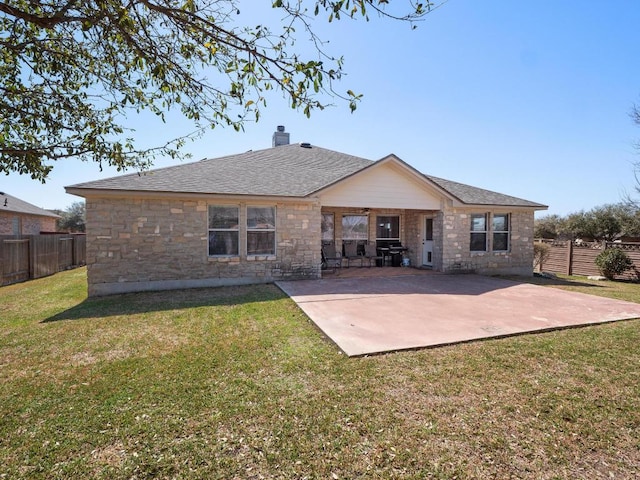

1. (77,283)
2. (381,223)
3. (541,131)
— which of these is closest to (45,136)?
(77,283)

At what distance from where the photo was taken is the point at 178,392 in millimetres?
3496

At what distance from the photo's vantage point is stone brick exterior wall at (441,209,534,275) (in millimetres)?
12062

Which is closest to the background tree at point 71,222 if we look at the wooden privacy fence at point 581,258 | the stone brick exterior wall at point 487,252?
the stone brick exterior wall at point 487,252

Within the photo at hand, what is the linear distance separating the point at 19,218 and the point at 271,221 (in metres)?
22.9

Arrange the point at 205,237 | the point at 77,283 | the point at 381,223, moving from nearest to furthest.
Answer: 1. the point at 205,237
2. the point at 77,283
3. the point at 381,223

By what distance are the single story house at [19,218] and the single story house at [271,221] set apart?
57.9 ft

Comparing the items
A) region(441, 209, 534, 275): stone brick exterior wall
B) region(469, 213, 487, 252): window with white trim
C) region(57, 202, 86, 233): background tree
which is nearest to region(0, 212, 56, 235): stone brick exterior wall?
region(57, 202, 86, 233): background tree

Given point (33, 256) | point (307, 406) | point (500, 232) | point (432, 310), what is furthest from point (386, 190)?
point (33, 256)

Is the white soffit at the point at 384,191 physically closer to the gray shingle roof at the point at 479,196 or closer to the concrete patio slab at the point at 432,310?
the gray shingle roof at the point at 479,196

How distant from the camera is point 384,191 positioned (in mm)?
11547

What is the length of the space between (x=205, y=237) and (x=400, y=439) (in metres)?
8.15

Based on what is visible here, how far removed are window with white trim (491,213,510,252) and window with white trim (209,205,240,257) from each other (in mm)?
10147

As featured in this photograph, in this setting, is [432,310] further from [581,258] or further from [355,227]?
[581,258]

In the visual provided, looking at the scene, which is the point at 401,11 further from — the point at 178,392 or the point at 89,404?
the point at 89,404
